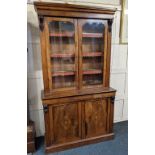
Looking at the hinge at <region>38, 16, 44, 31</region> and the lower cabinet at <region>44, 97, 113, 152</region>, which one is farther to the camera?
the lower cabinet at <region>44, 97, 113, 152</region>

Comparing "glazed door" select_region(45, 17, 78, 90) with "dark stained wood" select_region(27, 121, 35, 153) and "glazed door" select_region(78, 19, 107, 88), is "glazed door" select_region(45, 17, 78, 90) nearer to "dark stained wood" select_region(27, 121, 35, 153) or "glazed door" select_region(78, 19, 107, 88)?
"glazed door" select_region(78, 19, 107, 88)

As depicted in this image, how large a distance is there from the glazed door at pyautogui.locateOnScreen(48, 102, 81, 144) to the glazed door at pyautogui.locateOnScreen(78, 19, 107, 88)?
38 centimetres

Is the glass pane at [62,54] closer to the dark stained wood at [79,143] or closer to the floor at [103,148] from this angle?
the dark stained wood at [79,143]

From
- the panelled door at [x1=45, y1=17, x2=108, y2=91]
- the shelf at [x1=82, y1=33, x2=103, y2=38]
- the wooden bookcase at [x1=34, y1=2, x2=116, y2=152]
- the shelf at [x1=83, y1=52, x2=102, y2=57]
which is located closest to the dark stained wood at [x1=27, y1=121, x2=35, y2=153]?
the wooden bookcase at [x1=34, y1=2, x2=116, y2=152]

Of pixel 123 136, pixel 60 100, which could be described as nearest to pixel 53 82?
pixel 60 100

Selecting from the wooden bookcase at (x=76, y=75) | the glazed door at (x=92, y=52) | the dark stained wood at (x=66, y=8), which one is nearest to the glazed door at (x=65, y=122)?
the wooden bookcase at (x=76, y=75)

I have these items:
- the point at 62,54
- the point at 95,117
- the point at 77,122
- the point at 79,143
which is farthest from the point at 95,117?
the point at 62,54

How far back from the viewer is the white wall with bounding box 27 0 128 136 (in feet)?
7.13
